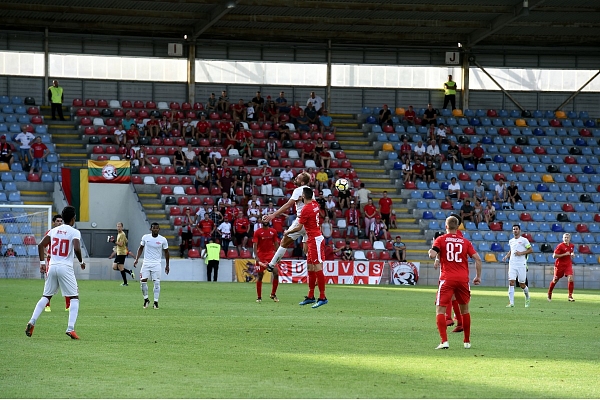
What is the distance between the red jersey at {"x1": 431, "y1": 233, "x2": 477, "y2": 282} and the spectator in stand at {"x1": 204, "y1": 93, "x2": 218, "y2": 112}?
3300 centimetres

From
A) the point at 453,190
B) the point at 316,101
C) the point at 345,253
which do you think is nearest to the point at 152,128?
the point at 316,101

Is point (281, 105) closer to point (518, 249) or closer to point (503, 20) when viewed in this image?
point (503, 20)

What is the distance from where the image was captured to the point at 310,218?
68.4 ft

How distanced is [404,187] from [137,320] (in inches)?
1098

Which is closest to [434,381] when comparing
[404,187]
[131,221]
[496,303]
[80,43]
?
[496,303]

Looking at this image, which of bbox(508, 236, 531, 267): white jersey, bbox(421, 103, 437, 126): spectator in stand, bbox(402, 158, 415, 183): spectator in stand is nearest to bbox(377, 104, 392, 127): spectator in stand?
bbox(421, 103, 437, 126): spectator in stand

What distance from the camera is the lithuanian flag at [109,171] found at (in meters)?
40.4

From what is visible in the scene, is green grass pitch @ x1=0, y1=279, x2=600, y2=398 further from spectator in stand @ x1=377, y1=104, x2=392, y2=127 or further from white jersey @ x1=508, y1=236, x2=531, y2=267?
spectator in stand @ x1=377, y1=104, x2=392, y2=127

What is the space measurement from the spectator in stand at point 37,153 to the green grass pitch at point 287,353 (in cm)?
1783

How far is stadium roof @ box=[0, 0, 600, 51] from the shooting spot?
42.8 m

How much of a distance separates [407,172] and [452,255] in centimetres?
3089

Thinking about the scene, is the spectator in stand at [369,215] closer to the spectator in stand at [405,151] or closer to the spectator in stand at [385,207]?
the spectator in stand at [385,207]

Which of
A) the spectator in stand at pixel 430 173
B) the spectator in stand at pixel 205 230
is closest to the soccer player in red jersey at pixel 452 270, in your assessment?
the spectator in stand at pixel 205 230

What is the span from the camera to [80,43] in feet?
152
